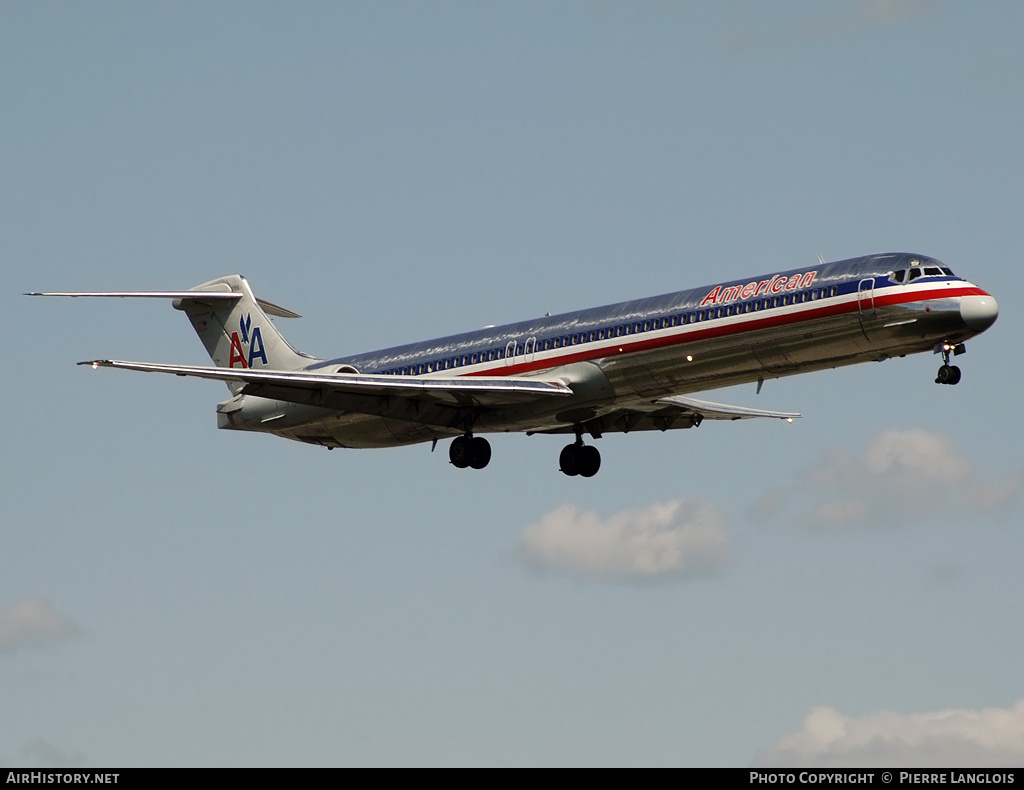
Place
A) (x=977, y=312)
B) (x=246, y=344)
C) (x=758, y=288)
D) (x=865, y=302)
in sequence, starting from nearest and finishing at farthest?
(x=977, y=312) → (x=865, y=302) → (x=758, y=288) → (x=246, y=344)

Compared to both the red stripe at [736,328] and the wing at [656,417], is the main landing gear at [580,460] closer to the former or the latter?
the wing at [656,417]

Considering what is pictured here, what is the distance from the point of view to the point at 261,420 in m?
42.0

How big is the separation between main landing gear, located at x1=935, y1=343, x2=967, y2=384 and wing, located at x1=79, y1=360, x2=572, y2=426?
8.47 metres

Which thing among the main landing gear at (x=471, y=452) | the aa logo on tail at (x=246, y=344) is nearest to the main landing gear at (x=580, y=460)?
the main landing gear at (x=471, y=452)

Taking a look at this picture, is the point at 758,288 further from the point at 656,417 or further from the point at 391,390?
the point at 391,390

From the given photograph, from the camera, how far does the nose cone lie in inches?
1258

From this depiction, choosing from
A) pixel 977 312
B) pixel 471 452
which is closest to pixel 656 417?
pixel 471 452

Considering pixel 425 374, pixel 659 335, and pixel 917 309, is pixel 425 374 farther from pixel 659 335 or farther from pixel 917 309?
pixel 917 309

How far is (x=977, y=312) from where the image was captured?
31938mm

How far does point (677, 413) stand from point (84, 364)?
15326 millimetres

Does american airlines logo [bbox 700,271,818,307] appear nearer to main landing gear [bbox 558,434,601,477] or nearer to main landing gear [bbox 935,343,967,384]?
main landing gear [bbox 935,343,967,384]

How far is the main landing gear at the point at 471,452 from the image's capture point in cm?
3872

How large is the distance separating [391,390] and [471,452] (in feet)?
8.71

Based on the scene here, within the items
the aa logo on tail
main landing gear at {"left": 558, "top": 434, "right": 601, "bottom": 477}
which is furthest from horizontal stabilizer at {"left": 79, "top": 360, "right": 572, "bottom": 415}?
the aa logo on tail
